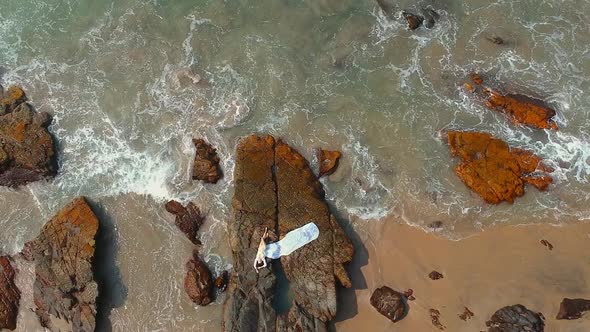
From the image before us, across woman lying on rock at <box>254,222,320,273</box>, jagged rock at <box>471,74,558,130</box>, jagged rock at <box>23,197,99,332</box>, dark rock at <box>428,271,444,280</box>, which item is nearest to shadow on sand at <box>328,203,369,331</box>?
woman lying on rock at <box>254,222,320,273</box>

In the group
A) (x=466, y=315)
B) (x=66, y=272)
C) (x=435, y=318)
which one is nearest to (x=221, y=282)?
(x=66, y=272)

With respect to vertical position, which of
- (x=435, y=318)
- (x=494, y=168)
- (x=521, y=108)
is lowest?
(x=435, y=318)

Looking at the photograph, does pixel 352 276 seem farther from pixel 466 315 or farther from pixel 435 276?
pixel 466 315

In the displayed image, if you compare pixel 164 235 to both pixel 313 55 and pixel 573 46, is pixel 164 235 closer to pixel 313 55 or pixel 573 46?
pixel 313 55

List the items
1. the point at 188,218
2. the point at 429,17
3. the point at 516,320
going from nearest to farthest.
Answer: the point at 516,320 → the point at 188,218 → the point at 429,17

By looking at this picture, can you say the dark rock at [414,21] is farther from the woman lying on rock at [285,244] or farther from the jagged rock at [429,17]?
the woman lying on rock at [285,244]

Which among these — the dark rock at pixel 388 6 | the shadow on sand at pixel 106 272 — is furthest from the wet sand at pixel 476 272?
the dark rock at pixel 388 6
